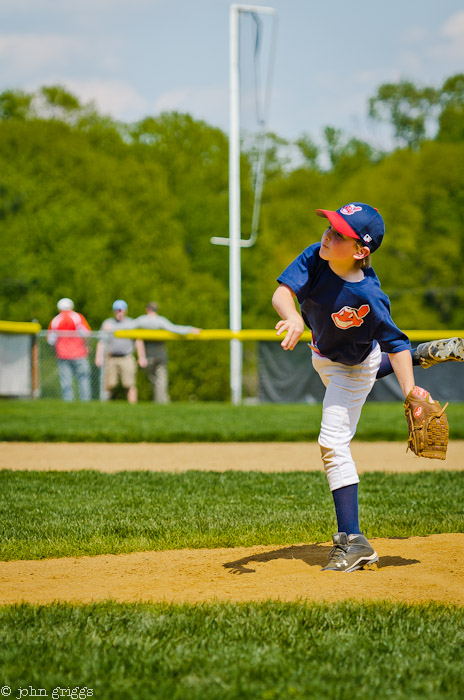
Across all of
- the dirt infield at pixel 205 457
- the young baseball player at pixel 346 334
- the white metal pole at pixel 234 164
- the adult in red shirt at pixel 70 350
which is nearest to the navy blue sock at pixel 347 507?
the young baseball player at pixel 346 334

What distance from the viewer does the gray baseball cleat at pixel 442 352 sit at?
158 inches

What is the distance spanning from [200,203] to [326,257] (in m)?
35.0

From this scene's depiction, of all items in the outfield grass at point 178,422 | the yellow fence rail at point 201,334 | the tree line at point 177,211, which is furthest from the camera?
the tree line at point 177,211

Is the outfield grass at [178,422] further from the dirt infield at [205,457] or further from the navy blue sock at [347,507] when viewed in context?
the navy blue sock at [347,507]

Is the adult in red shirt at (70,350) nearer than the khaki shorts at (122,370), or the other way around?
the adult in red shirt at (70,350)

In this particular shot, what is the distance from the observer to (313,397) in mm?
16078

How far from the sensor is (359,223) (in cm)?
380

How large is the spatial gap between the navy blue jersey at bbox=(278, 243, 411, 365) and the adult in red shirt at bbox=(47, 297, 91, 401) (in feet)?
36.7

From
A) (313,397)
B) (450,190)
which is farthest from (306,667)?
(450,190)

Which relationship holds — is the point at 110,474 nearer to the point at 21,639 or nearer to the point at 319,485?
the point at 319,485

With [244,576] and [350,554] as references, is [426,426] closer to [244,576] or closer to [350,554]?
Result: [350,554]

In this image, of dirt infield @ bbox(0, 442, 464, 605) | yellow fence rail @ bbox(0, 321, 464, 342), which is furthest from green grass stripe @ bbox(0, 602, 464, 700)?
yellow fence rail @ bbox(0, 321, 464, 342)

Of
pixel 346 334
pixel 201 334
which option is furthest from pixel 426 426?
pixel 201 334

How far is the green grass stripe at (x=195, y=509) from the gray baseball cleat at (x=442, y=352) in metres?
1.21
